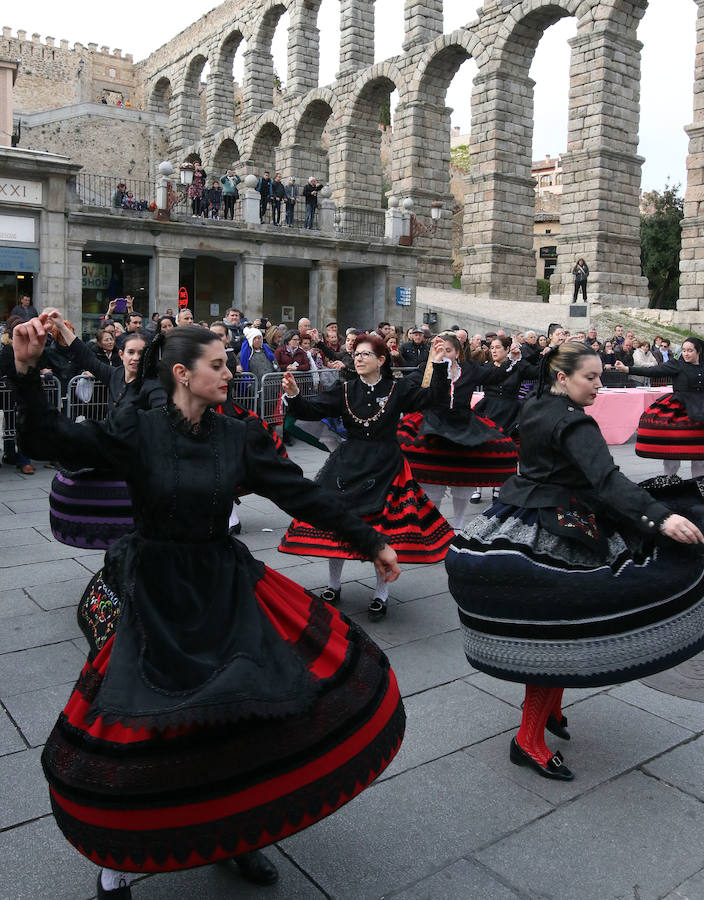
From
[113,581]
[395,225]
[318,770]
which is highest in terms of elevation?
[395,225]

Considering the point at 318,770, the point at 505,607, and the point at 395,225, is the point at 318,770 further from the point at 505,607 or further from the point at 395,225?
the point at 395,225

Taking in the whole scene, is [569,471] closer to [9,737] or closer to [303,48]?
[9,737]

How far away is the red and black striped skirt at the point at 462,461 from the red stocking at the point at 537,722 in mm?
4416

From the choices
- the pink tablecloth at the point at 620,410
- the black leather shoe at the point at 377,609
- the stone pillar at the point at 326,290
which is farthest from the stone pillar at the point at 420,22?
the black leather shoe at the point at 377,609

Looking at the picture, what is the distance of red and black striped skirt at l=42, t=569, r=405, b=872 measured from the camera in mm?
2293

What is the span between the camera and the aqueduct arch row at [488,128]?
1144 inches

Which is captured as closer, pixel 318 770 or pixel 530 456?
pixel 318 770

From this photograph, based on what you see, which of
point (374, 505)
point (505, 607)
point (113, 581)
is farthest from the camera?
point (374, 505)

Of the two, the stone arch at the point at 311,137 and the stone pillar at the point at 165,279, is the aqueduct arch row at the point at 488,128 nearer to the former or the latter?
the stone arch at the point at 311,137

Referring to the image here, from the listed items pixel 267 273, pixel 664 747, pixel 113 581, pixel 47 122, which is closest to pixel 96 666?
pixel 113 581

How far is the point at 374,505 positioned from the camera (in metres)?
5.63

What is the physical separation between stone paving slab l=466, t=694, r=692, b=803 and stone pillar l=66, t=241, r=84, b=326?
16898mm

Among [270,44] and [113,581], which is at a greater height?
[270,44]

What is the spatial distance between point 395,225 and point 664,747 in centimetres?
2384
